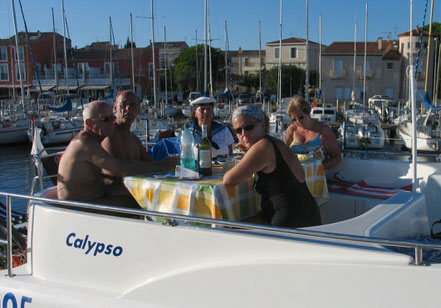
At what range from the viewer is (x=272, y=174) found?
9.79 ft

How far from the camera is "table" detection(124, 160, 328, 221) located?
9.41ft

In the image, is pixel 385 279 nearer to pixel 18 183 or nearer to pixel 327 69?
pixel 18 183

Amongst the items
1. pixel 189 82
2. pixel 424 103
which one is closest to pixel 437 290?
pixel 424 103

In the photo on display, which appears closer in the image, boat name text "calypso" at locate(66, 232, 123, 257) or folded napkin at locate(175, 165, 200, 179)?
boat name text "calypso" at locate(66, 232, 123, 257)

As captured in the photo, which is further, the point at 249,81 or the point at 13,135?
the point at 249,81

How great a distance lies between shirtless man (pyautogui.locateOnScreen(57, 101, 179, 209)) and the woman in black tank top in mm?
797

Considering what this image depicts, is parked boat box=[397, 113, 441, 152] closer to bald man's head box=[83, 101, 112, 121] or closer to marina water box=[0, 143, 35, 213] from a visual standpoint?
marina water box=[0, 143, 35, 213]

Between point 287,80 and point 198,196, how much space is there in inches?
2029

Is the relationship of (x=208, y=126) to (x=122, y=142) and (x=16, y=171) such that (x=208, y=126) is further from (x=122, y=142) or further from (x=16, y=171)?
(x=16, y=171)

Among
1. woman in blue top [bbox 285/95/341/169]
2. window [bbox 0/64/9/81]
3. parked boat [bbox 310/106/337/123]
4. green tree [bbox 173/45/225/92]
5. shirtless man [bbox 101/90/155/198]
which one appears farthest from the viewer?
green tree [bbox 173/45/225/92]

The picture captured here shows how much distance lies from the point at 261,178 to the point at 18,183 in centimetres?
1764

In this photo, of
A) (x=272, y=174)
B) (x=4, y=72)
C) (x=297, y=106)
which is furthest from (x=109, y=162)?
(x=4, y=72)

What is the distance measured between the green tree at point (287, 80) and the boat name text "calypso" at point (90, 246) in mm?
49768

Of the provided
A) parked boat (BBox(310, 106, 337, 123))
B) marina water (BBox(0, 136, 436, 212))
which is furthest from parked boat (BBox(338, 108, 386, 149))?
parked boat (BBox(310, 106, 337, 123))
